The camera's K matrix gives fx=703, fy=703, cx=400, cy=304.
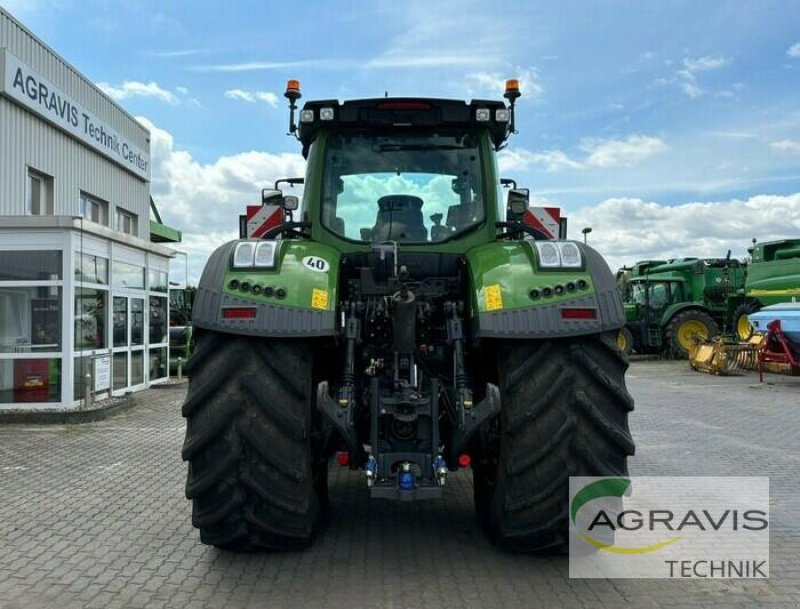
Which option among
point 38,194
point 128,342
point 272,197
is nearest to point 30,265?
point 128,342

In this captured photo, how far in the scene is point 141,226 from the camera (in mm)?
21094

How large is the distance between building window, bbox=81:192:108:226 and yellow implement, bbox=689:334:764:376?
52.7ft

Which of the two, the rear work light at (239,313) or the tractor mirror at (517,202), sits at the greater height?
the tractor mirror at (517,202)

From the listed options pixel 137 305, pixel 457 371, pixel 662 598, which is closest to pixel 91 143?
pixel 137 305

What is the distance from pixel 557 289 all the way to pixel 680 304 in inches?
829

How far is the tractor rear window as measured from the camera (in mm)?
5000

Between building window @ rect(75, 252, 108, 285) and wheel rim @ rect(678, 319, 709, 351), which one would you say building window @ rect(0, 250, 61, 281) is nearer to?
building window @ rect(75, 252, 108, 285)

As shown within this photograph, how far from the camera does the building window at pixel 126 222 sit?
772 inches

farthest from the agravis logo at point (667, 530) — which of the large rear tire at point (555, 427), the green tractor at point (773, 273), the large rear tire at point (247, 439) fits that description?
the green tractor at point (773, 273)

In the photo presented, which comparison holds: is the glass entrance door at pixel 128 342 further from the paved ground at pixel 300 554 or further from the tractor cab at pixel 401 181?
the tractor cab at pixel 401 181

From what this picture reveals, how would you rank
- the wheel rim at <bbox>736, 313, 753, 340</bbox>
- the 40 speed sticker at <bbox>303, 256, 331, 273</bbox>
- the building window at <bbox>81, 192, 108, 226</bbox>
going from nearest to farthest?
the 40 speed sticker at <bbox>303, 256, 331, 273</bbox> → the building window at <bbox>81, 192, 108, 226</bbox> → the wheel rim at <bbox>736, 313, 753, 340</bbox>

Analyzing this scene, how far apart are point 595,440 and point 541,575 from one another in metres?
0.85

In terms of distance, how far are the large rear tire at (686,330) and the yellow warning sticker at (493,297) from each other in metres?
20.6

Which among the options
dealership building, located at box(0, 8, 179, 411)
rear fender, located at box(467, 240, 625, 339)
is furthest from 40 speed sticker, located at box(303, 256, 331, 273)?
dealership building, located at box(0, 8, 179, 411)
